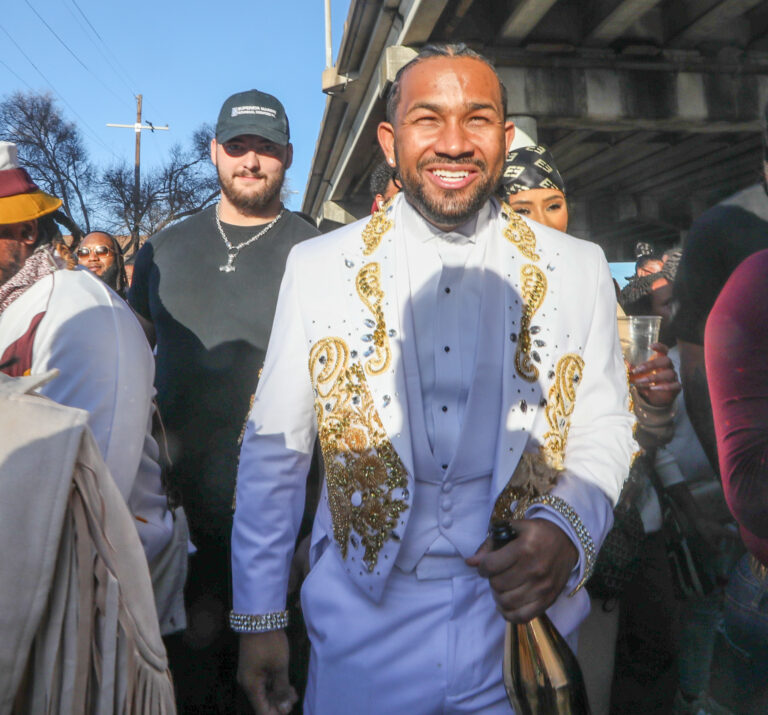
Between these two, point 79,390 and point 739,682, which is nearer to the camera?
point 79,390

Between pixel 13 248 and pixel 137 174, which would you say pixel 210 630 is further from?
pixel 137 174

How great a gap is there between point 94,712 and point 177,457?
1.85 meters

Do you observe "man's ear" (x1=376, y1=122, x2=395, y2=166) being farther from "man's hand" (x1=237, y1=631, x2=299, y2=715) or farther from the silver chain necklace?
"man's hand" (x1=237, y1=631, x2=299, y2=715)

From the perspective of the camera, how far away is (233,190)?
3129mm

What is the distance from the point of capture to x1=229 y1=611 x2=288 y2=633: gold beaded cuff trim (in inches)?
67.2

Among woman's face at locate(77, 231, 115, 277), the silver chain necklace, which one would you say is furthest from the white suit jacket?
woman's face at locate(77, 231, 115, 277)

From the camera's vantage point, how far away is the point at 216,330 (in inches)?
113

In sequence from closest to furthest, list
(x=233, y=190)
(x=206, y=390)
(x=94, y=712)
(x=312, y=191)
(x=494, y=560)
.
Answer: (x=94, y=712)
(x=494, y=560)
(x=206, y=390)
(x=233, y=190)
(x=312, y=191)

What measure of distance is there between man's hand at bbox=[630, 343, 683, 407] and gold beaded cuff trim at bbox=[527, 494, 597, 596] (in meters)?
0.77

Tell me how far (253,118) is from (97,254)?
310 cm

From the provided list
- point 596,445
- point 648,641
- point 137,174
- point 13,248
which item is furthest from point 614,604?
point 137,174

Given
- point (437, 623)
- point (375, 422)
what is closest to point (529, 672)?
point (437, 623)

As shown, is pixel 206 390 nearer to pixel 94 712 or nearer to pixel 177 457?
pixel 177 457

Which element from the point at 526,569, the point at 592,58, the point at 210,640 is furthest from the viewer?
the point at 592,58
